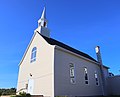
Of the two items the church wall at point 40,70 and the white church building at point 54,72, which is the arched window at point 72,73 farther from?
the church wall at point 40,70

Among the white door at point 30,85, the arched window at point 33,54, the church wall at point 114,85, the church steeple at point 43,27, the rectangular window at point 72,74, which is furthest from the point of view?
the church wall at point 114,85

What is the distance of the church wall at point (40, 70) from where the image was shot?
12.8 m

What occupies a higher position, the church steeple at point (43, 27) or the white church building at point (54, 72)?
the church steeple at point (43, 27)

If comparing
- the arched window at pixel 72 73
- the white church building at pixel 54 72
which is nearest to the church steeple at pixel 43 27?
the white church building at pixel 54 72

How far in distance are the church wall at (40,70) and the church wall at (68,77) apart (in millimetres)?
661

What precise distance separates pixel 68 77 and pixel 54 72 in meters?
2.12

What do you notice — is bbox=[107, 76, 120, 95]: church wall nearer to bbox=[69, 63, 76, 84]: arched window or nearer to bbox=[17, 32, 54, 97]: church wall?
bbox=[69, 63, 76, 84]: arched window

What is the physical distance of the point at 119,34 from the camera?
16.9 meters

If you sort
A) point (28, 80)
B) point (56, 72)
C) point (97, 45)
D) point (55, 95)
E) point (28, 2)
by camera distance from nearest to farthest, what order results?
point (55, 95)
point (56, 72)
point (28, 2)
point (28, 80)
point (97, 45)

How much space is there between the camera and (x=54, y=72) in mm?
12523

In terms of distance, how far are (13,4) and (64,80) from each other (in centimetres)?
944

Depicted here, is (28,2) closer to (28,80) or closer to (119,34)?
(28,80)

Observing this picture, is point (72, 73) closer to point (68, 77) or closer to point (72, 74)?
point (72, 74)

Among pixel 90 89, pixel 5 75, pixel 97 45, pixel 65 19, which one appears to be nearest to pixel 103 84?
pixel 90 89
